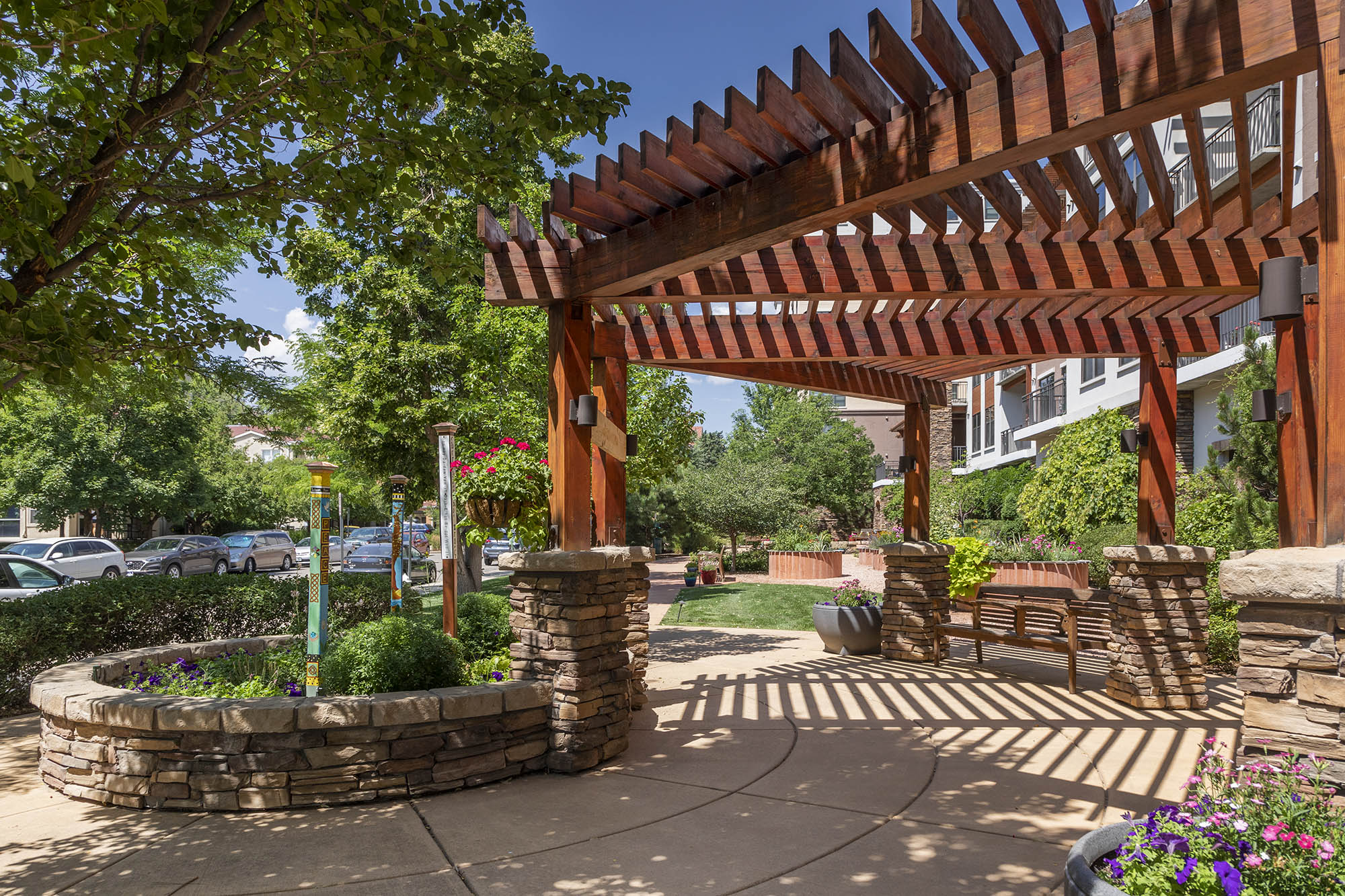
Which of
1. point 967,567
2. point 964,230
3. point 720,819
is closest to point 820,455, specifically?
point 967,567

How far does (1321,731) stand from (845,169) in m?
2.95

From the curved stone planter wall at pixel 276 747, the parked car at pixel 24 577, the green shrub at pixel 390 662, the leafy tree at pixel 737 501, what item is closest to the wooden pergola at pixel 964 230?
the green shrub at pixel 390 662

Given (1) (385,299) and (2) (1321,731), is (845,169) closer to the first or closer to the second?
(2) (1321,731)

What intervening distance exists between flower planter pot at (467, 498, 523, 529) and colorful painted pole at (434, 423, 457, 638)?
61cm

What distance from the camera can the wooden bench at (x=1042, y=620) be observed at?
7.73 m

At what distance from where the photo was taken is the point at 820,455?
107 ft

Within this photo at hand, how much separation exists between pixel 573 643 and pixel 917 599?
530 cm

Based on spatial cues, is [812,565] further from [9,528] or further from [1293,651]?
[9,528]

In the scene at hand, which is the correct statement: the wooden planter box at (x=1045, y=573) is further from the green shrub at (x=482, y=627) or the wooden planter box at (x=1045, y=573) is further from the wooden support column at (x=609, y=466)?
the green shrub at (x=482, y=627)

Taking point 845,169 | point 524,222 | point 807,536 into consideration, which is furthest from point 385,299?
point 807,536

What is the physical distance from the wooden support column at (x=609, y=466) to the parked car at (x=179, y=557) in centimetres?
1812

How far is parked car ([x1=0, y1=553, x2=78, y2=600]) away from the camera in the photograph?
1408 cm

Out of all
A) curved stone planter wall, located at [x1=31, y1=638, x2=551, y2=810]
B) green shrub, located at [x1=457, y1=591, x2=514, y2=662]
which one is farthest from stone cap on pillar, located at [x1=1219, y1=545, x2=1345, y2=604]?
green shrub, located at [x1=457, y1=591, x2=514, y2=662]

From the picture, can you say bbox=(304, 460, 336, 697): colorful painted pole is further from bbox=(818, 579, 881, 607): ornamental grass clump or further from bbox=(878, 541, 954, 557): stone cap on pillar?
bbox=(818, 579, 881, 607): ornamental grass clump
